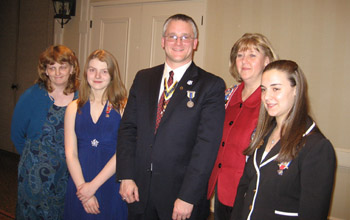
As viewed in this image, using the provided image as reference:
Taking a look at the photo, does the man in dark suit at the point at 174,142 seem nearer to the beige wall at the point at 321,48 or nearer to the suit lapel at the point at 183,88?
the suit lapel at the point at 183,88

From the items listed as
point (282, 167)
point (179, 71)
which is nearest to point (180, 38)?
point (179, 71)

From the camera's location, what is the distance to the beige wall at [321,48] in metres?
2.77

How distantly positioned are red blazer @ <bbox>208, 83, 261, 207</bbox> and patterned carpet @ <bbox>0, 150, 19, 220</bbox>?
2411 mm

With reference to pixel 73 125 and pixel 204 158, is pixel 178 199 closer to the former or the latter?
pixel 204 158

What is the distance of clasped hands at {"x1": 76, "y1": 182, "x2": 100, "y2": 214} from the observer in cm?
174

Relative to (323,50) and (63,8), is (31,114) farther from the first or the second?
(63,8)

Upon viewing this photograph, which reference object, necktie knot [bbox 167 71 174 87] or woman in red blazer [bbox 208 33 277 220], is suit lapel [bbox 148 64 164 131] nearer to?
necktie knot [bbox 167 71 174 87]

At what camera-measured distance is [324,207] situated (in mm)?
1127

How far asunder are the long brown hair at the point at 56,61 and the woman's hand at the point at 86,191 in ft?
2.43

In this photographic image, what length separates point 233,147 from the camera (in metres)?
A: 1.63

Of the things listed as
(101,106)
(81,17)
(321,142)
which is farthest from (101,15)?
(321,142)

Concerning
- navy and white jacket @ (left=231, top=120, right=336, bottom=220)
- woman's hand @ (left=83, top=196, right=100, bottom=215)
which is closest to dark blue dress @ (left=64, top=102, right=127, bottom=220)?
woman's hand @ (left=83, top=196, right=100, bottom=215)

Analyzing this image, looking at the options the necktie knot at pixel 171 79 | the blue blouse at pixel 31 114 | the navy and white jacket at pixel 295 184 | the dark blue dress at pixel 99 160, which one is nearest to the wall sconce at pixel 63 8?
the blue blouse at pixel 31 114

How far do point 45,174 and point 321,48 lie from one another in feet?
9.19
